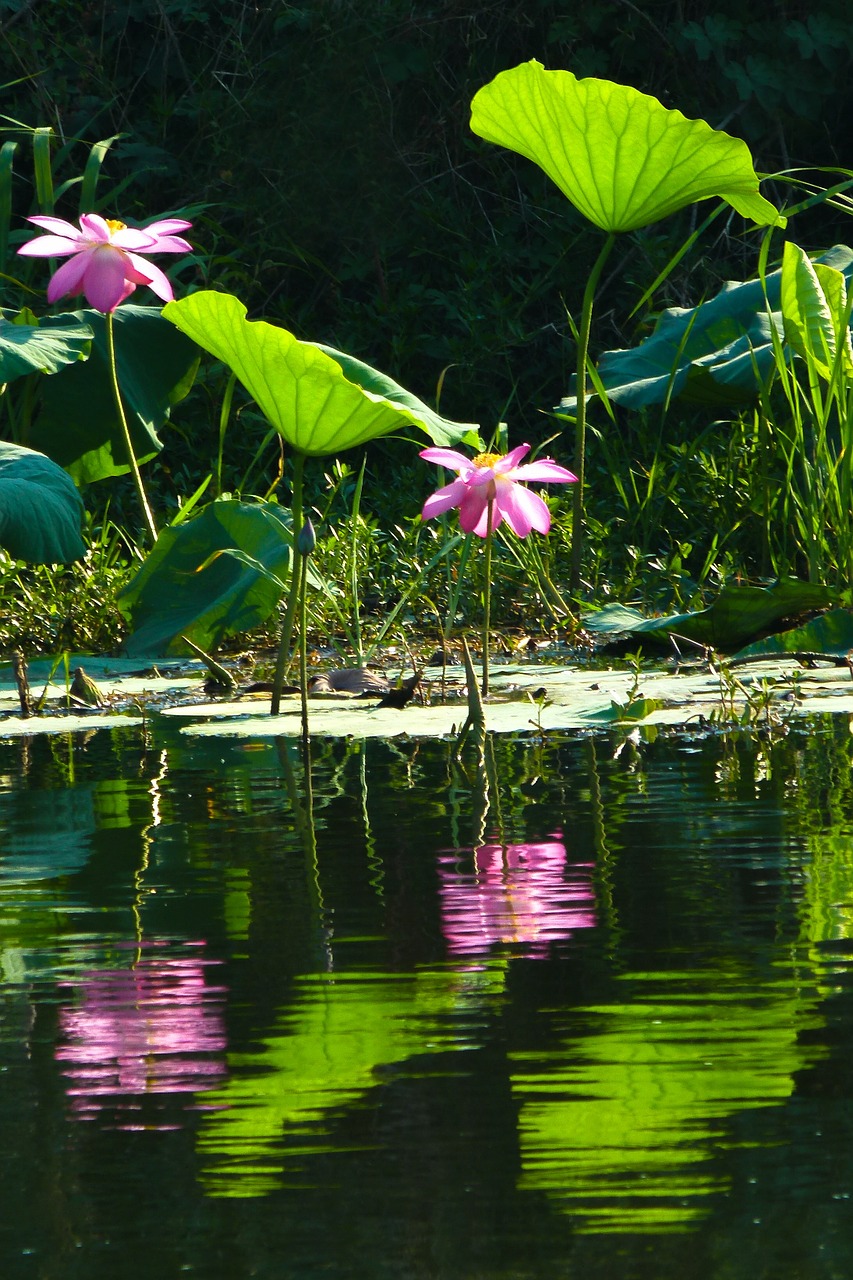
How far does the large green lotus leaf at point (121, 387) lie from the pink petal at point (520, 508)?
6.08 ft

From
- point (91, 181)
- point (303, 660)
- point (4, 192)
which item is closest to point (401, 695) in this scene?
point (303, 660)

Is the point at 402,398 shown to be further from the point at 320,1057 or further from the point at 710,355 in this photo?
the point at 320,1057

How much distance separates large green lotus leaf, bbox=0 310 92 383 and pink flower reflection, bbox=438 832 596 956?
244 centimetres

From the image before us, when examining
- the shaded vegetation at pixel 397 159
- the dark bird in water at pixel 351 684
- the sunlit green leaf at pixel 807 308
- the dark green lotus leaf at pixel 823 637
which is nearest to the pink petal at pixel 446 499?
the dark bird in water at pixel 351 684

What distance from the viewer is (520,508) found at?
115 inches

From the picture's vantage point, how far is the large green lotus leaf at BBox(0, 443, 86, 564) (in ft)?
11.8

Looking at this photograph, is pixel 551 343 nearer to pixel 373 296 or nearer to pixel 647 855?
pixel 373 296

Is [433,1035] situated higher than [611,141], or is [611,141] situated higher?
[611,141]

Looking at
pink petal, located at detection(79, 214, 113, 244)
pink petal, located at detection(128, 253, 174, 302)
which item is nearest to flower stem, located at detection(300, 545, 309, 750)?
pink petal, located at detection(128, 253, 174, 302)

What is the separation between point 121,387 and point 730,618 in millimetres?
1965

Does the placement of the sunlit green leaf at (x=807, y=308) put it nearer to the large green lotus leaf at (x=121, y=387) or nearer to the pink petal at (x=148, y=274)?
the pink petal at (x=148, y=274)

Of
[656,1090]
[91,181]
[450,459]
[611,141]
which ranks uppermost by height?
[91,181]

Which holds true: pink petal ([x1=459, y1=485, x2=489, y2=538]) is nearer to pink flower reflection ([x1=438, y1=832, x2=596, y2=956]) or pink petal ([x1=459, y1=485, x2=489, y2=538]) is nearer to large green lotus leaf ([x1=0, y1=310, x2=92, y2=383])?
pink flower reflection ([x1=438, y1=832, x2=596, y2=956])

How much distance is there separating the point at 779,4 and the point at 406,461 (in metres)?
2.14
